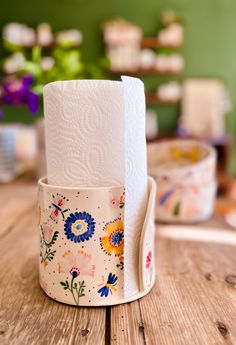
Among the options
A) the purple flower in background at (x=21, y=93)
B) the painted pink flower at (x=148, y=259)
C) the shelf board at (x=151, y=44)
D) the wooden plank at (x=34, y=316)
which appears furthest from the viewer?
the shelf board at (x=151, y=44)

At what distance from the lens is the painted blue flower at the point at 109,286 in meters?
0.51

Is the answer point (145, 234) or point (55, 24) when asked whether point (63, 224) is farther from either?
point (55, 24)

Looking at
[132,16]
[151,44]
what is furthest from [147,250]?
[132,16]

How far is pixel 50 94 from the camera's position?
520mm

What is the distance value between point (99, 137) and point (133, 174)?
0.25 feet

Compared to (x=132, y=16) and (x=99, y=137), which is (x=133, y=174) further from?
(x=132, y=16)

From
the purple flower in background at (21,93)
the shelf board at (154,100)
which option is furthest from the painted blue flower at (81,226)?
the shelf board at (154,100)

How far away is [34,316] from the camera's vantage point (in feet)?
1.60

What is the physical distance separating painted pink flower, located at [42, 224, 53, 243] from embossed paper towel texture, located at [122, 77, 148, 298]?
11 cm

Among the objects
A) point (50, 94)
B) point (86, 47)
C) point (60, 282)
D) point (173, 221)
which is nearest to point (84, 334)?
point (60, 282)

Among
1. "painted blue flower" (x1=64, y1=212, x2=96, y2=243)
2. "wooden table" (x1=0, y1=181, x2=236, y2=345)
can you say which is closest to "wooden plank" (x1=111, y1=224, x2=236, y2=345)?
"wooden table" (x1=0, y1=181, x2=236, y2=345)

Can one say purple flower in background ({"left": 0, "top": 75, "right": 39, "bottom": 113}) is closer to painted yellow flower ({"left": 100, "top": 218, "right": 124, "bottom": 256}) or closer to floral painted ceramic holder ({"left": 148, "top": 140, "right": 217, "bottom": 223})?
floral painted ceramic holder ({"left": 148, "top": 140, "right": 217, "bottom": 223})

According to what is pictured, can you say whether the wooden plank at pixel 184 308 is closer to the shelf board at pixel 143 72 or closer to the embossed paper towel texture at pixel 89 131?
the embossed paper towel texture at pixel 89 131

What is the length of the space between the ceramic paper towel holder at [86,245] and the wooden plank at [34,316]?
21 mm
